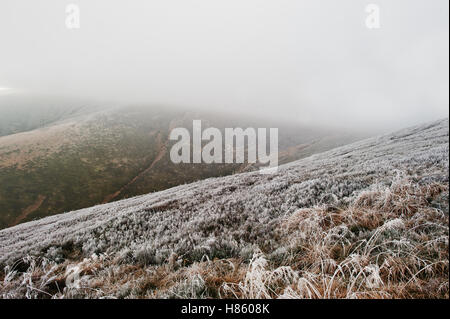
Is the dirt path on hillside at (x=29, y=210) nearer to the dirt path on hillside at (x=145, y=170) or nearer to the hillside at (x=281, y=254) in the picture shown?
the dirt path on hillside at (x=145, y=170)

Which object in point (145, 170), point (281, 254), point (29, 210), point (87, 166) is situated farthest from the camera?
point (145, 170)

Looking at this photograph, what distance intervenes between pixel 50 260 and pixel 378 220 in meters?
8.01

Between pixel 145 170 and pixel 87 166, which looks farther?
pixel 145 170

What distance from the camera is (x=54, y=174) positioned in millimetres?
45688

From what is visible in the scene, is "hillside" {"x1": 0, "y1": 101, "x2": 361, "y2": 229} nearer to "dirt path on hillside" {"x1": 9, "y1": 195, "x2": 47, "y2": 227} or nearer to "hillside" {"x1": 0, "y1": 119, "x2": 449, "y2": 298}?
"dirt path on hillside" {"x1": 9, "y1": 195, "x2": 47, "y2": 227}

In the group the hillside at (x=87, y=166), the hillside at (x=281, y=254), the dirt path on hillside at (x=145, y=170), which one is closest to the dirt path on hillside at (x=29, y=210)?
the hillside at (x=87, y=166)

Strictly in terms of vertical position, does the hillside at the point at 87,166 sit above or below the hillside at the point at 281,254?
below

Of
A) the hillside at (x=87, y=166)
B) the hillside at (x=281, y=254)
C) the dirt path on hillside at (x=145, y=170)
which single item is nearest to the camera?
the hillside at (x=281, y=254)

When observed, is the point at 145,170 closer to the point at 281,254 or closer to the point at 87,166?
the point at 87,166

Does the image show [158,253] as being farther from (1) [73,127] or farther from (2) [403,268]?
(1) [73,127]

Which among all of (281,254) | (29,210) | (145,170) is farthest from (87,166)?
(281,254)

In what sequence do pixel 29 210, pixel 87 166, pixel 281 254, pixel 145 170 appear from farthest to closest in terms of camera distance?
pixel 145 170 → pixel 87 166 → pixel 29 210 → pixel 281 254

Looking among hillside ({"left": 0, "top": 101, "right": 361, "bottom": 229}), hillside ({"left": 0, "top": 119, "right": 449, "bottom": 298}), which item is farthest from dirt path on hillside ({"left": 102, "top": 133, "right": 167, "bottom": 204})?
hillside ({"left": 0, "top": 119, "right": 449, "bottom": 298})
